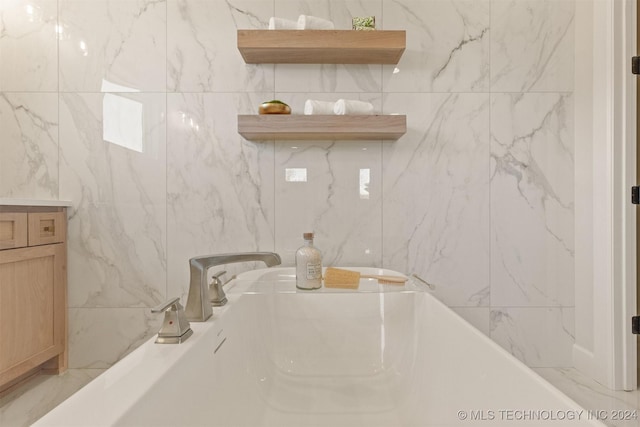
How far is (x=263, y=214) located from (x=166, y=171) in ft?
1.68

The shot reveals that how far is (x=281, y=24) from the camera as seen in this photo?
1697mm

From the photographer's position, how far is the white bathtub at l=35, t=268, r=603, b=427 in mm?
623

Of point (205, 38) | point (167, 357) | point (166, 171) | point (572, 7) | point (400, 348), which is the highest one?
point (572, 7)

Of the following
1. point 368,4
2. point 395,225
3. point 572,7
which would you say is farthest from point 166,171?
point 572,7

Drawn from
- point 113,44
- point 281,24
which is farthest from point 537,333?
point 113,44

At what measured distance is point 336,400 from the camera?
4.06ft

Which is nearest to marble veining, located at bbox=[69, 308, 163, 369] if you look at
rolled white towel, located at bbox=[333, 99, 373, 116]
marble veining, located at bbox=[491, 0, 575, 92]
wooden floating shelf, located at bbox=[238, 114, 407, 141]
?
wooden floating shelf, located at bbox=[238, 114, 407, 141]

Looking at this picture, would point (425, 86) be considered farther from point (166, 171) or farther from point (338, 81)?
point (166, 171)

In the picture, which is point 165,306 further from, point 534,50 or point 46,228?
point 534,50

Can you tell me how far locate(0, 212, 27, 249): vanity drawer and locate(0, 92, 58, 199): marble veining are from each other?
330mm

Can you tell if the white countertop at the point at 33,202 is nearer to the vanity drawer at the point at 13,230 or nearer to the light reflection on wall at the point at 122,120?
the vanity drawer at the point at 13,230

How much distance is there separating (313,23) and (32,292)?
65.8 inches

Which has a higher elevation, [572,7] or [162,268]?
[572,7]

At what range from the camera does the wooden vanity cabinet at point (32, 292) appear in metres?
1.48
